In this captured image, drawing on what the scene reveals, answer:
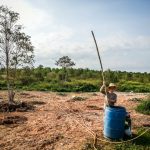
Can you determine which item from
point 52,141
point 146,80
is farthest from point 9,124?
point 146,80

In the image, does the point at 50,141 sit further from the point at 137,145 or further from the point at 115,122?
the point at 137,145

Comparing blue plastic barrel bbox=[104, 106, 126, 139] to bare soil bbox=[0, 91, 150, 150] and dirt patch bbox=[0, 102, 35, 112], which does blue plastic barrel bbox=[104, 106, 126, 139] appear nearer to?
bare soil bbox=[0, 91, 150, 150]

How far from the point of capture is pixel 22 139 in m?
9.64

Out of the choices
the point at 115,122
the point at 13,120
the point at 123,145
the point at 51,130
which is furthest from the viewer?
the point at 13,120

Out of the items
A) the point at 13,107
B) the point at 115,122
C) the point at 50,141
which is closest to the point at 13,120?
the point at 50,141

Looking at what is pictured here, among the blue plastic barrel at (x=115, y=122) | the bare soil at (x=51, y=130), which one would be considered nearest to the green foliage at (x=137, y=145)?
the blue plastic barrel at (x=115, y=122)

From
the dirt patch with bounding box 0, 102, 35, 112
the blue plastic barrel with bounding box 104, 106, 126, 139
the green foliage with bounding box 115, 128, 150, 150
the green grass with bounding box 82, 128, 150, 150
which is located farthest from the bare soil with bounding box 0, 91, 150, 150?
the dirt patch with bounding box 0, 102, 35, 112

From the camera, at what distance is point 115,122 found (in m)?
9.34

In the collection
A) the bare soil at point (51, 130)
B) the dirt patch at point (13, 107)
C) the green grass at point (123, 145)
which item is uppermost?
the dirt patch at point (13, 107)

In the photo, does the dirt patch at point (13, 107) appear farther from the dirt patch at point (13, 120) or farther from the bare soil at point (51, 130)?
the dirt patch at point (13, 120)

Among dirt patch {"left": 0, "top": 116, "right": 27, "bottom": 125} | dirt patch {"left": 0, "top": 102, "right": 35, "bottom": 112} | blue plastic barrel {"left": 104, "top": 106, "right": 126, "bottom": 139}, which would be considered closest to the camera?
blue plastic barrel {"left": 104, "top": 106, "right": 126, "bottom": 139}

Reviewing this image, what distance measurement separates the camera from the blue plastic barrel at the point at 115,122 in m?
9.30

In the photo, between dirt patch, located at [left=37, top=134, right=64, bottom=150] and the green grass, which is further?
dirt patch, located at [left=37, top=134, right=64, bottom=150]

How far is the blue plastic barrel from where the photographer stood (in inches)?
366
